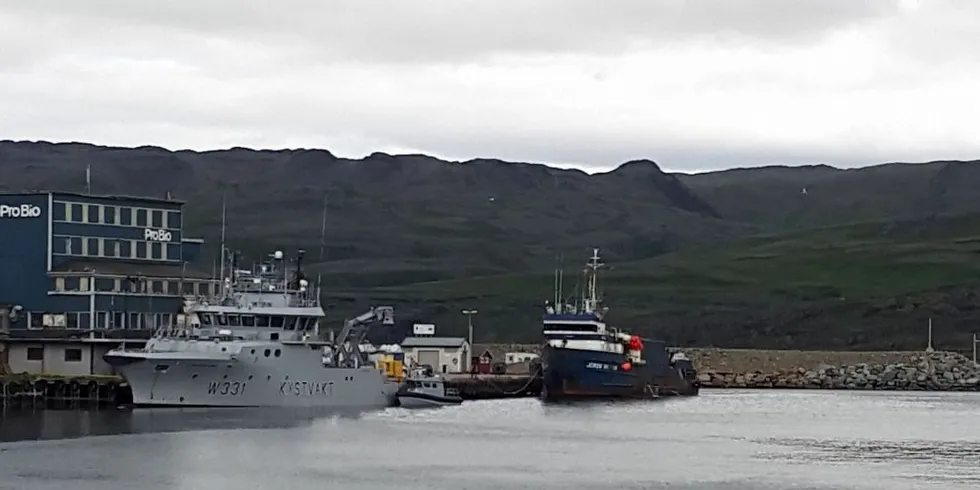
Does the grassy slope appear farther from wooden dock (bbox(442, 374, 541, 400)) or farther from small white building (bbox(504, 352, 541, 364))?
wooden dock (bbox(442, 374, 541, 400))

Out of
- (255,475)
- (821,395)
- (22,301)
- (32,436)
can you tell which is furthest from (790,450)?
(821,395)

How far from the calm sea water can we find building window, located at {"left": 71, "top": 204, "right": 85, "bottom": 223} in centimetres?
1868

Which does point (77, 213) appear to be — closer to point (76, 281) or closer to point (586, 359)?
point (76, 281)

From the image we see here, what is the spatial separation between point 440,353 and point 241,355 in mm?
32634

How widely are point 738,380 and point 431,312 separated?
131 ft

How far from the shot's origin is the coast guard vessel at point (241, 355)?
7619 centimetres

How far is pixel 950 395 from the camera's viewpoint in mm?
118438

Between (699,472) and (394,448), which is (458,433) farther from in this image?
(699,472)

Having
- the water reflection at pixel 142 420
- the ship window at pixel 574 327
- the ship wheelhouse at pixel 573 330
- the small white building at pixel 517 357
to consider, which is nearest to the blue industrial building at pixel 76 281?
the water reflection at pixel 142 420

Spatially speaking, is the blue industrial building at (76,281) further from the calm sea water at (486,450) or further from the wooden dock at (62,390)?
the calm sea water at (486,450)

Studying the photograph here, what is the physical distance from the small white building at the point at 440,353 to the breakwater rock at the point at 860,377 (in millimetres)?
25106

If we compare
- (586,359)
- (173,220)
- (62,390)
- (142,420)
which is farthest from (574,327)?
(142,420)

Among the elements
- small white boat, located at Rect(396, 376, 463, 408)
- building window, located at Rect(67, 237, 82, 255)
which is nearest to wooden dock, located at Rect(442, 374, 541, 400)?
small white boat, located at Rect(396, 376, 463, 408)

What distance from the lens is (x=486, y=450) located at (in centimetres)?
5947
